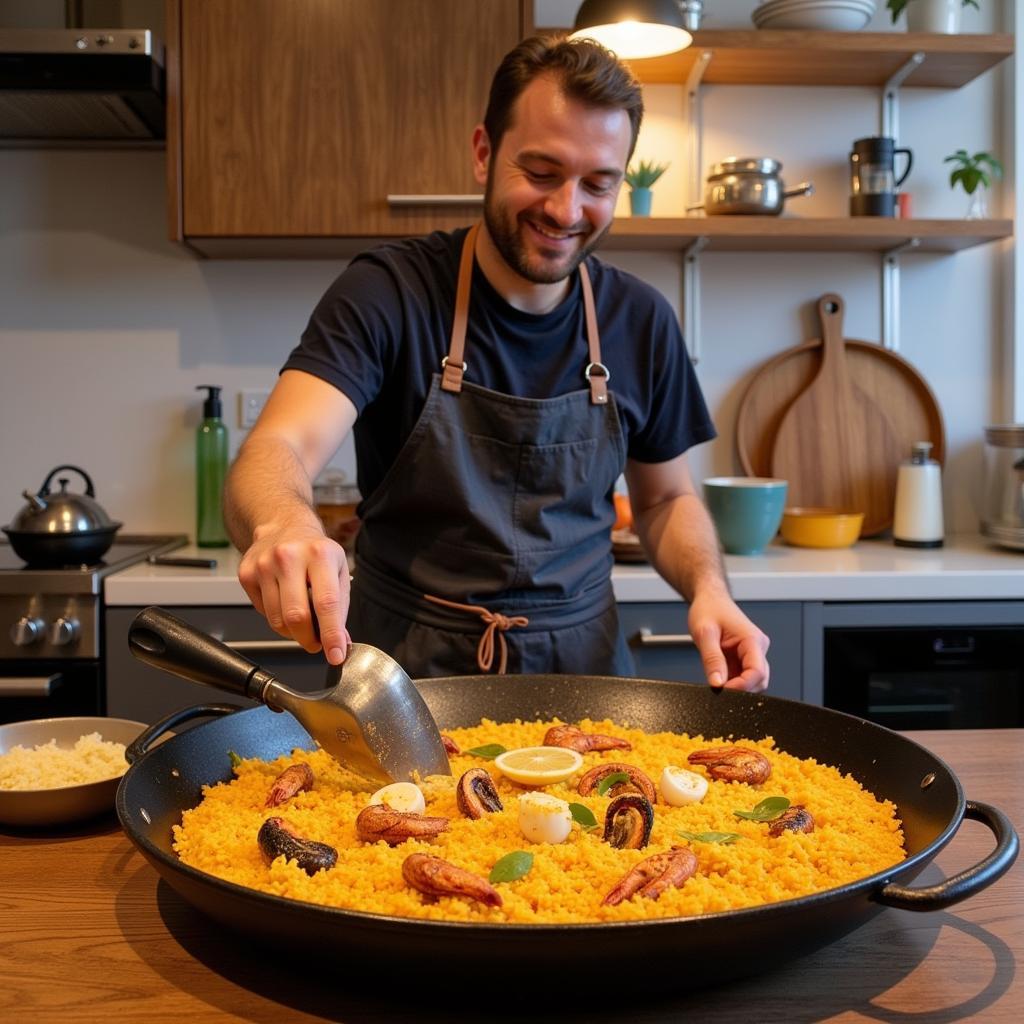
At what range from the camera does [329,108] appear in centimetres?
263

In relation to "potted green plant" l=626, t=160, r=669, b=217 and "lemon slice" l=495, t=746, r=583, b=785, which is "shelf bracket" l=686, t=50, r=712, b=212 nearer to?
"potted green plant" l=626, t=160, r=669, b=217

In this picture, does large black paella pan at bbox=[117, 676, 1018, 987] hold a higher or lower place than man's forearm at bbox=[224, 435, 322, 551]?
lower

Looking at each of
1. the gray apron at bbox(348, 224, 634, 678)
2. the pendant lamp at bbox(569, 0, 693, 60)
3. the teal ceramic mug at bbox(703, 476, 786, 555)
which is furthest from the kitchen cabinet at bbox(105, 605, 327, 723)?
the pendant lamp at bbox(569, 0, 693, 60)

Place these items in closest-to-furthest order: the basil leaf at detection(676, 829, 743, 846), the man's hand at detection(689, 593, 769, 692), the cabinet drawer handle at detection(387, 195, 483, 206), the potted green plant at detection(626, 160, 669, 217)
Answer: the basil leaf at detection(676, 829, 743, 846)
the man's hand at detection(689, 593, 769, 692)
the cabinet drawer handle at detection(387, 195, 483, 206)
the potted green plant at detection(626, 160, 669, 217)

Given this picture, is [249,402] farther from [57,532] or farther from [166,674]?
[166,674]

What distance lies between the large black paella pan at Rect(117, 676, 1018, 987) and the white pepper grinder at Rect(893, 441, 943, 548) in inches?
67.7

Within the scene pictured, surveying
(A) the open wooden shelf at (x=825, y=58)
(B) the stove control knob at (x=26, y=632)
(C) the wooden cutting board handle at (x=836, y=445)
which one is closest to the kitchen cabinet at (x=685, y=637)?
(C) the wooden cutting board handle at (x=836, y=445)

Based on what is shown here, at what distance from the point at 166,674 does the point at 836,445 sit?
1791mm

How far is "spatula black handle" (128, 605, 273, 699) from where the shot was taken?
1075 millimetres

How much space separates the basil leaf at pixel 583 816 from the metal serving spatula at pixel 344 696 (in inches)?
7.8

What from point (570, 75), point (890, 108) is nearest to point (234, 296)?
point (570, 75)

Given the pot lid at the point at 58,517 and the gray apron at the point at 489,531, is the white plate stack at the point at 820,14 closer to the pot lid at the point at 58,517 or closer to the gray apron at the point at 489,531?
the gray apron at the point at 489,531

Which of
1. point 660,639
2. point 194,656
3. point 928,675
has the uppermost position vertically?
point 194,656

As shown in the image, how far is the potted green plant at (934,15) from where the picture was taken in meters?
2.86
